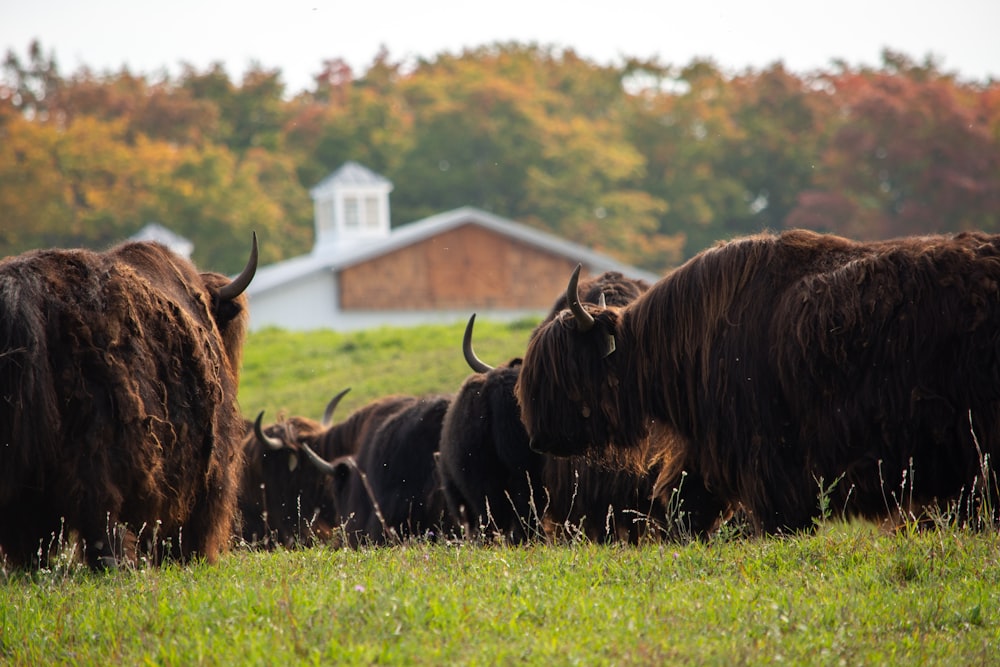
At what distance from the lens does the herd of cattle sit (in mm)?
6047

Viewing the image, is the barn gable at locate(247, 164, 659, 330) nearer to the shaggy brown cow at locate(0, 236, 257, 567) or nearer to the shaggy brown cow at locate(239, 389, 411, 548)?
the shaggy brown cow at locate(239, 389, 411, 548)


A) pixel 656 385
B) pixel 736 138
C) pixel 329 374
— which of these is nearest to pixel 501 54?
pixel 736 138

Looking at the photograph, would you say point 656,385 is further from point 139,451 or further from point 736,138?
point 736,138

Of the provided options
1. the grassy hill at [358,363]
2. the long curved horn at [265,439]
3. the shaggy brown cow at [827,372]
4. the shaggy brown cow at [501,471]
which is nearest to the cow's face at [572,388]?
the shaggy brown cow at [827,372]

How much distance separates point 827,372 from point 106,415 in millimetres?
3614

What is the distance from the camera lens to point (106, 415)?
238 inches

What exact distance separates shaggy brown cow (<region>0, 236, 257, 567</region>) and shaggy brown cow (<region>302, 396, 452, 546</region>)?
3.07 m

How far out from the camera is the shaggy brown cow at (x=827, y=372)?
247 inches

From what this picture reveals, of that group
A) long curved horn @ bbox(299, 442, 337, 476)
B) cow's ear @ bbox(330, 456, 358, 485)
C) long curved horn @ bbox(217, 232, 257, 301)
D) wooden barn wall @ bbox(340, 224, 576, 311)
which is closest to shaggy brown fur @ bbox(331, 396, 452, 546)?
cow's ear @ bbox(330, 456, 358, 485)

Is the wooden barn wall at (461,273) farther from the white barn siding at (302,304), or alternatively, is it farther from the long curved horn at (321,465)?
the long curved horn at (321,465)

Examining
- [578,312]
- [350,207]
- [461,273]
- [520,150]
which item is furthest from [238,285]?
[520,150]

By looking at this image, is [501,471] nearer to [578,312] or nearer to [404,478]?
[404,478]

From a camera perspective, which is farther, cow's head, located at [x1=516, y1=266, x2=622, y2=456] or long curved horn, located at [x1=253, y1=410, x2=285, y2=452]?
long curved horn, located at [x1=253, y1=410, x2=285, y2=452]

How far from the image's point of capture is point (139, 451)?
6102 mm
